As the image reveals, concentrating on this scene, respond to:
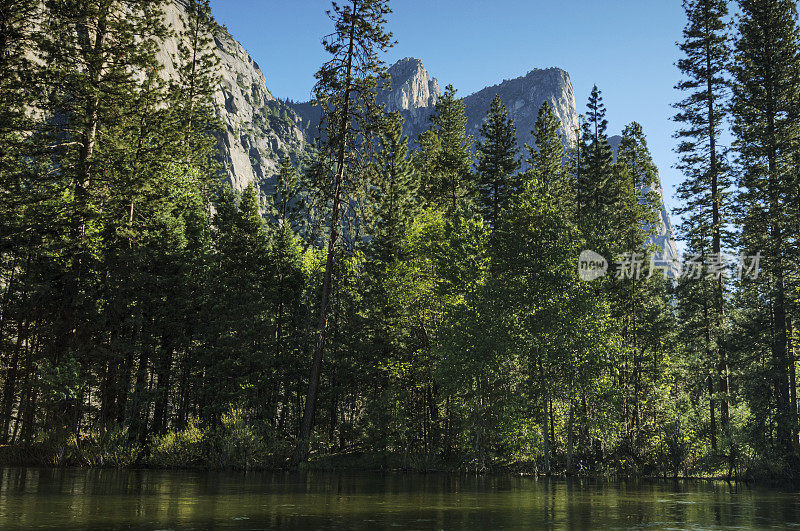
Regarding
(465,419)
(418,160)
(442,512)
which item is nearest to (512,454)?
(465,419)

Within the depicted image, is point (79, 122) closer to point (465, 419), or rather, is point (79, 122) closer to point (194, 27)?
point (194, 27)

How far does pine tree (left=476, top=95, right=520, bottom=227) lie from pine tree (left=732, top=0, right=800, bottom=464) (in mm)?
14986

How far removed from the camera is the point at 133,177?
76.1 ft

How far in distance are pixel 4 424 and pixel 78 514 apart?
25134mm

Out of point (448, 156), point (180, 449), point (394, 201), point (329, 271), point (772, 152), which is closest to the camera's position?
point (180, 449)

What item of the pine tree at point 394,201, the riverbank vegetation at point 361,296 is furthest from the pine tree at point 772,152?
the pine tree at point 394,201

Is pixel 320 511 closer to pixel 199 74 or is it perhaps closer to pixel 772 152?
pixel 772 152

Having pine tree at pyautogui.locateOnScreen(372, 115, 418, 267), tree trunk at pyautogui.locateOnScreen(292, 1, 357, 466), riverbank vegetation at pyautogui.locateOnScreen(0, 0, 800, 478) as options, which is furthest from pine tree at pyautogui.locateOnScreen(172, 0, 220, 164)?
tree trunk at pyautogui.locateOnScreen(292, 1, 357, 466)

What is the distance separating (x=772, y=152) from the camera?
91.6 ft

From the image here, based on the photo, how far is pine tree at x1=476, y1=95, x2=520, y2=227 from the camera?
39625mm

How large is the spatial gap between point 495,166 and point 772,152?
1768 centimetres

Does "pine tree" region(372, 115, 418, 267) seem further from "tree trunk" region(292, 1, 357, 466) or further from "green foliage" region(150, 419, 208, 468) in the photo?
"green foliage" region(150, 419, 208, 468)

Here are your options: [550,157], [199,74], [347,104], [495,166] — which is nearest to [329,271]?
[347,104]

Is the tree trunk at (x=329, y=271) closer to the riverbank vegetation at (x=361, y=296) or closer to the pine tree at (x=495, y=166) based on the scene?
the riverbank vegetation at (x=361, y=296)
